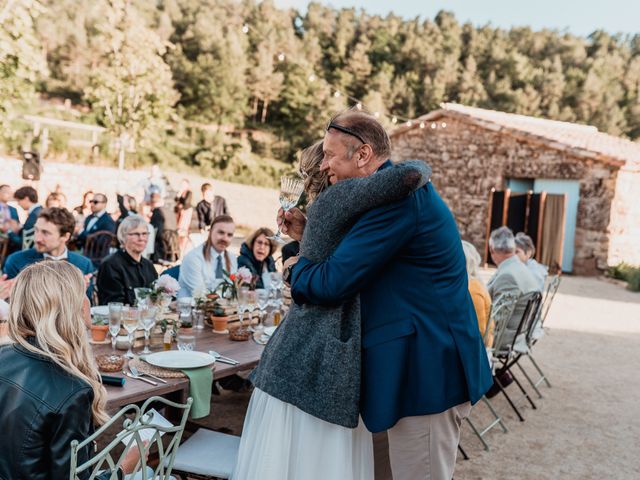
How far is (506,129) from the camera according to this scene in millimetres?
15516

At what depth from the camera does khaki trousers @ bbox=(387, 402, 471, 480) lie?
164cm

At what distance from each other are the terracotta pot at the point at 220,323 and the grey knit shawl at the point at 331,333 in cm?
137

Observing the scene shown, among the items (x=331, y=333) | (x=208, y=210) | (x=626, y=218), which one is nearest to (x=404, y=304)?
(x=331, y=333)

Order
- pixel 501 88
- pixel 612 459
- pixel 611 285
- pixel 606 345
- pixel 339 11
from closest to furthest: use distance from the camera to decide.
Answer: pixel 612 459, pixel 606 345, pixel 611 285, pixel 501 88, pixel 339 11

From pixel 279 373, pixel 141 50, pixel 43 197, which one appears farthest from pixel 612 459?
pixel 141 50

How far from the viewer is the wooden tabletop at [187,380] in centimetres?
202

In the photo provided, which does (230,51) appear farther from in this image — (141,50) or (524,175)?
(524,175)

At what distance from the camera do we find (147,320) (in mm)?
2490

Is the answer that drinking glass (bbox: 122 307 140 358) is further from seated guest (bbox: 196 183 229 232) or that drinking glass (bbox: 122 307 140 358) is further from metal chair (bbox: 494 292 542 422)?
seated guest (bbox: 196 183 229 232)

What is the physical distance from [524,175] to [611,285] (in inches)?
147

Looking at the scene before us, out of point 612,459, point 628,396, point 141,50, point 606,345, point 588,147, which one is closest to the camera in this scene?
point 612,459

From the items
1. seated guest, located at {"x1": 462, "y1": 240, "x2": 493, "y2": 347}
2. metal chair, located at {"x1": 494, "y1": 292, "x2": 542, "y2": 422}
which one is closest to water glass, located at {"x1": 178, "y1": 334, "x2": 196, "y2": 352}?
seated guest, located at {"x1": 462, "y1": 240, "x2": 493, "y2": 347}

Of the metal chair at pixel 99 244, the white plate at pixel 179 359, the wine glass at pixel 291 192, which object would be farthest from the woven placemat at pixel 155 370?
the metal chair at pixel 99 244

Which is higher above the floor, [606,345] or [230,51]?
[230,51]
